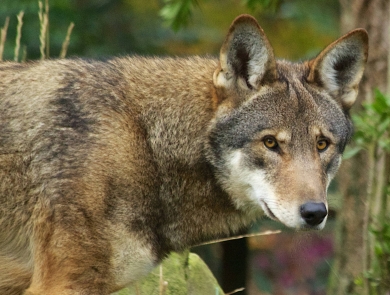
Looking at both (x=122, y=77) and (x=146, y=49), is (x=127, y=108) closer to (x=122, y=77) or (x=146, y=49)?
(x=122, y=77)

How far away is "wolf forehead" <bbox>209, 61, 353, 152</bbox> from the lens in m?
4.92

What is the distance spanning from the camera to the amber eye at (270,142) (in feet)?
16.0

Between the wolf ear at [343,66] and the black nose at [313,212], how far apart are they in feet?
3.47

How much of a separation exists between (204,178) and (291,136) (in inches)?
27.2

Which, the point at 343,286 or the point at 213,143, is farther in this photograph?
the point at 343,286

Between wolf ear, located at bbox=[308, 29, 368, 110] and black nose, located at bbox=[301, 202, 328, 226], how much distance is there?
3.47ft

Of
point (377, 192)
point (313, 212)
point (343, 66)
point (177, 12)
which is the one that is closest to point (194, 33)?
point (177, 12)

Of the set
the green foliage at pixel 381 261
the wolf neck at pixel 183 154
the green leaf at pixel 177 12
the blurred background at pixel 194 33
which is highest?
the blurred background at pixel 194 33

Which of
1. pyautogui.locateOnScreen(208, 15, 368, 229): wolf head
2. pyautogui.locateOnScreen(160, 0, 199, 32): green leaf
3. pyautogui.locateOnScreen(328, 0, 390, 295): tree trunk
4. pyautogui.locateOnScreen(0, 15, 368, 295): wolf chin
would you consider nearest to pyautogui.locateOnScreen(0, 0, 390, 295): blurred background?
pyautogui.locateOnScreen(328, 0, 390, 295): tree trunk

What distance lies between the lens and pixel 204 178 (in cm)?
512

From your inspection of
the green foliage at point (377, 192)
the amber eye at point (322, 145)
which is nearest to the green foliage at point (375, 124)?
the green foliage at point (377, 192)

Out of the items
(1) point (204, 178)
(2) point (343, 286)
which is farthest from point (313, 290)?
(1) point (204, 178)

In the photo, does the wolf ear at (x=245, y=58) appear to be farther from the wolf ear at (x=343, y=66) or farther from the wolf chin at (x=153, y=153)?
the wolf ear at (x=343, y=66)

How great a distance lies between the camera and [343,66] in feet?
17.4
